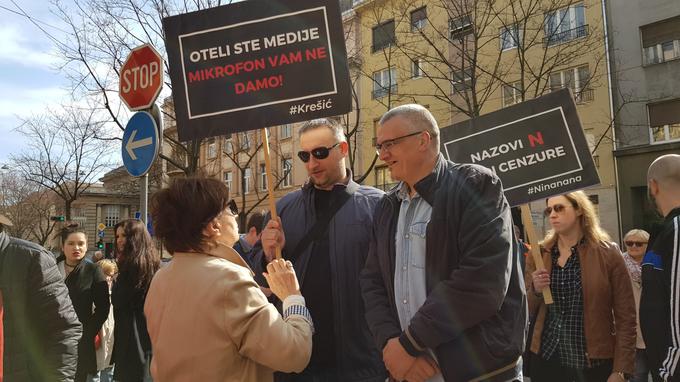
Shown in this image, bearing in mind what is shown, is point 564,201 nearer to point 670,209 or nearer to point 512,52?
point 670,209

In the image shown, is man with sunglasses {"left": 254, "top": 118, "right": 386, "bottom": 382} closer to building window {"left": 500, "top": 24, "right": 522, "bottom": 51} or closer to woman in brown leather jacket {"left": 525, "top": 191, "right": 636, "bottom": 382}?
woman in brown leather jacket {"left": 525, "top": 191, "right": 636, "bottom": 382}

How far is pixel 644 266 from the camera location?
2.83 meters

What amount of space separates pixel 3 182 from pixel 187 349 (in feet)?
164

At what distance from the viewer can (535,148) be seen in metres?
4.30

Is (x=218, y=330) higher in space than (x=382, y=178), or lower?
lower

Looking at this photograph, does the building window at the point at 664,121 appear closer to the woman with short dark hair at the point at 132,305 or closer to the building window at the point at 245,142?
the building window at the point at 245,142

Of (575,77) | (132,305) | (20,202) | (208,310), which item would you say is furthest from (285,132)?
(208,310)

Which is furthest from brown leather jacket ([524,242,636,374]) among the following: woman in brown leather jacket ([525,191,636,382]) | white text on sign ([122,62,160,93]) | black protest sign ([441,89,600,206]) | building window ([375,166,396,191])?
building window ([375,166,396,191])

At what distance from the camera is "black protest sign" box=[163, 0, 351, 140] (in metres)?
3.16

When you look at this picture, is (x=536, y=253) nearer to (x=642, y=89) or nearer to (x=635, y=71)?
(x=642, y=89)

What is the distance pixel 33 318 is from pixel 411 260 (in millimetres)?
2089

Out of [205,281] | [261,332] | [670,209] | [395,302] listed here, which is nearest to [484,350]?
[395,302]

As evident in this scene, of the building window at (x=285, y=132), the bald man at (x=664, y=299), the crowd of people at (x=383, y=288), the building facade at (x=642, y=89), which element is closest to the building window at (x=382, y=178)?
the building window at (x=285, y=132)

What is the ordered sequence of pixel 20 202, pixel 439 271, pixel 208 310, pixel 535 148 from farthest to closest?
pixel 20 202 → pixel 535 148 → pixel 439 271 → pixel 208 310
